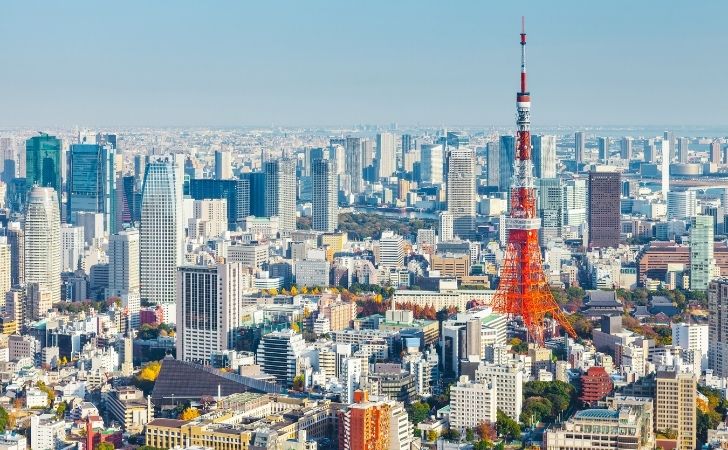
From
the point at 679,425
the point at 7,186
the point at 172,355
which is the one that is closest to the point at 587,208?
the point at 7,186

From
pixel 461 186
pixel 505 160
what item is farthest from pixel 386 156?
pixel 461 186

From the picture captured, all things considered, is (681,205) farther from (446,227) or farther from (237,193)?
(237,193)

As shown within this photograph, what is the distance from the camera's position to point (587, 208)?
36.4 metres

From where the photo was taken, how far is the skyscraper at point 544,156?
44.5 m

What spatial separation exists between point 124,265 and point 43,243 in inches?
54.7

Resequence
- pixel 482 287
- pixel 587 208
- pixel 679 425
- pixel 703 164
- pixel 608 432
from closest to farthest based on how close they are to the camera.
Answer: pixel 608 432, pixel 679 425, pixel 482 287, pixel 587 208, pixel 703 164

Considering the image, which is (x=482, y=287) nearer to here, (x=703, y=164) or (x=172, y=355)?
(x=172, y=355)

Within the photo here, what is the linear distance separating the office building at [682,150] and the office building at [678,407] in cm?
4032

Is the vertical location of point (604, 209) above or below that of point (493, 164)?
below

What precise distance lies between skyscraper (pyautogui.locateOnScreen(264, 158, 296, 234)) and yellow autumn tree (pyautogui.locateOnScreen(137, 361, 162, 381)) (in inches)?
756

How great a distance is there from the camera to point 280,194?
3875 cm

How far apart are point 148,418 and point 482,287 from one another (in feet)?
33.8

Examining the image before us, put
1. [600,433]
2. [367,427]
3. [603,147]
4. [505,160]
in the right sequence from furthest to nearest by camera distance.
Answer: [603,147] < [505,160] < [367,427] < [600,433]

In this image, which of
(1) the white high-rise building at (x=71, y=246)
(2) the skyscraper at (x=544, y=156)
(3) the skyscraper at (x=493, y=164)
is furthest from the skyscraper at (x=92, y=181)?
(2) the skyscraper at (x=544, y=156)
